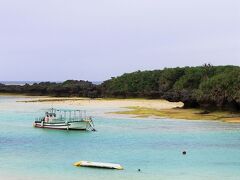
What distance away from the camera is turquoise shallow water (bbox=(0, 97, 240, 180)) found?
3278 centimetres

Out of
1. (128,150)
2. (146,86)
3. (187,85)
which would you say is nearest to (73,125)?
(128,150)

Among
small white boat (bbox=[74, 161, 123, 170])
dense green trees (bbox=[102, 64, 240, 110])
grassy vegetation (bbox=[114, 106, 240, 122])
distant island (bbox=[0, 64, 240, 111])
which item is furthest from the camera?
distant island (bbox=[0, 64, 240, 111])

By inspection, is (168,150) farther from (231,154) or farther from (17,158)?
(17,158)

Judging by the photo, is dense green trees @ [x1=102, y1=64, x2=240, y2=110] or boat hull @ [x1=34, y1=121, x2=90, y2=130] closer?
boat hull @ [x1=34, y1=121, x2=90, y2=130]

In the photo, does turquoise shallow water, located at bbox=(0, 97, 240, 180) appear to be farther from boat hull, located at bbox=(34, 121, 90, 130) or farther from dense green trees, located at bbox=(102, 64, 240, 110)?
dense green trees, located at bbox=(102, 64, 240, 110)

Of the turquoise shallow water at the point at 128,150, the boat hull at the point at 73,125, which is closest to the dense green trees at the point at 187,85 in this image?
the turquoise shallow water at the point at 128,150

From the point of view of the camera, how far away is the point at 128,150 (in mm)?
41500

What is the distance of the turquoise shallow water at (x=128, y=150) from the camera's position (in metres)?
32.8

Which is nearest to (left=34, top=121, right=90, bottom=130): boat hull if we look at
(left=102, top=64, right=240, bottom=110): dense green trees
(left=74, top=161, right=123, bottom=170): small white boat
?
(left=102, top=64, right=240, bottom=110): dense green trees

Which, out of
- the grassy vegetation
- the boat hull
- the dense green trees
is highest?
the dense green trees

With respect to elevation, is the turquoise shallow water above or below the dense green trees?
below

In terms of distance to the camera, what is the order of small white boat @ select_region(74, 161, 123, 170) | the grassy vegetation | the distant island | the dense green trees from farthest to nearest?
the distant island
the dense green trees
the grassy vegetation
small white boat @ select_region(74, 161, 123, 170)

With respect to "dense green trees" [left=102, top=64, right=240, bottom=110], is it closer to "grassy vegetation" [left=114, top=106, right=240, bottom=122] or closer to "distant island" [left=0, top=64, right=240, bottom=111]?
"distant island" [left=0, top=64, right=240, bottom=111]

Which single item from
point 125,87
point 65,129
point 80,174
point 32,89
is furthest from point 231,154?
point 32,89
